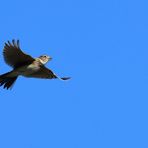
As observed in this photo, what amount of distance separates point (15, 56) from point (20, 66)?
51 centimetres

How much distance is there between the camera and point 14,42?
A: 63.6 ft

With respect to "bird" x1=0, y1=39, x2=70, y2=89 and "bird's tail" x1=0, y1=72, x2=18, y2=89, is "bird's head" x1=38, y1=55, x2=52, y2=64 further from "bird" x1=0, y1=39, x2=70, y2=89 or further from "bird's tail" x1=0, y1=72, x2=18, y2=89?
"bird's tail" x1=0, y1=72, x2=18, y2=89

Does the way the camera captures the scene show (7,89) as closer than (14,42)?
No

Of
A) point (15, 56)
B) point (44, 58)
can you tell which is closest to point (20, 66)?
point (15, 56)

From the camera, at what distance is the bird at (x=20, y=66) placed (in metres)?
19.7

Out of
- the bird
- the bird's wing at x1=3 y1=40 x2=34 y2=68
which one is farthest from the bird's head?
the bird's wing at x1=3 y1=40 x2=34 y2=68

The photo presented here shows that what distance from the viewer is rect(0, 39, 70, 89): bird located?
64.6 feet

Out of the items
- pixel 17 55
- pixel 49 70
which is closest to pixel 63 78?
pixel 49 70

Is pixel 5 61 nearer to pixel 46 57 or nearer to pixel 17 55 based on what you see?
pixel 17 55

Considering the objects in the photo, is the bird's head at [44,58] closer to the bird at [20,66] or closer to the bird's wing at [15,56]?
the bird at [20,66]

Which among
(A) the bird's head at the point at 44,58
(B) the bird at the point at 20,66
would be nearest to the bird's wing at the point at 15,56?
(B) the bird at the point at 20,66

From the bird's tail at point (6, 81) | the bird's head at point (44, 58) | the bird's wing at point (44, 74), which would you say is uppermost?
the bird's head at point (44, 58)

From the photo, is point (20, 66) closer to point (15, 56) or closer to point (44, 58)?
point (15, 56)

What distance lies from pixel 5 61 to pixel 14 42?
0.95 m
